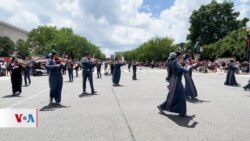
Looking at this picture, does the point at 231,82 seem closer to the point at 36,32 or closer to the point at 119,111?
the point at 119,111

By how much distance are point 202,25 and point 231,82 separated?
6318cm

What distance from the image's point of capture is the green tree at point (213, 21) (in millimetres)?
85000

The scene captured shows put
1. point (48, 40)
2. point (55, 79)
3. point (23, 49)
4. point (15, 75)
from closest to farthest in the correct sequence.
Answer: point (55, 79), point (15, 75), point (48, 40), point (23, 49)

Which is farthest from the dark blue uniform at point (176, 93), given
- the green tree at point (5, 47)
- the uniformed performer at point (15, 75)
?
the green tree at point (5, 47)

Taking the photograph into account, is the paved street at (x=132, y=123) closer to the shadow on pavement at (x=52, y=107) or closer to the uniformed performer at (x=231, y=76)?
the shadow on pavement at (x=52, y=107)

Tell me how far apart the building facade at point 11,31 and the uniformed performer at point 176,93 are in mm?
133730

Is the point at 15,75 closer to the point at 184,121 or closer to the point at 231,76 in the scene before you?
the point at 184,121

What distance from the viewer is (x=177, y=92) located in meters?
10.6

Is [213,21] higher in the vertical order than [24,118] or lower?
higher

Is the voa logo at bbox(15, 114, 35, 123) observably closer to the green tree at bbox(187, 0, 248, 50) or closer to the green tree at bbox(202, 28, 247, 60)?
the green tree at bbox(202, 28, 247, 60)

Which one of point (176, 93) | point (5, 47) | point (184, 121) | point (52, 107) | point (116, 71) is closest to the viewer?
point (184, 121)

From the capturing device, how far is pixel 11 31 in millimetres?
150375

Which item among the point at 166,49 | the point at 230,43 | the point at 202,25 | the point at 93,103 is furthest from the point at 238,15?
the point at 93,103

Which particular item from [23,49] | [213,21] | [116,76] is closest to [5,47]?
[23,49]
